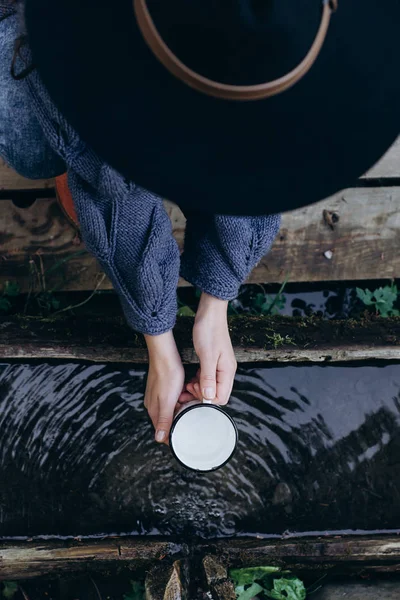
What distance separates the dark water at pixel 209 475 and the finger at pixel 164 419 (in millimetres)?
223

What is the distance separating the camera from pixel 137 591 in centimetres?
209

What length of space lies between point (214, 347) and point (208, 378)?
0.34ft

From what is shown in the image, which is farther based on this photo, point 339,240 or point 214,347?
point 339,240

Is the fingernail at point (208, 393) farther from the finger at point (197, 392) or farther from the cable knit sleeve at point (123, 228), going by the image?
the cable knit sleeve at point (123, 228)

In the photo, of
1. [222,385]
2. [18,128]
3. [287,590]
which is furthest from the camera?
[287,590]

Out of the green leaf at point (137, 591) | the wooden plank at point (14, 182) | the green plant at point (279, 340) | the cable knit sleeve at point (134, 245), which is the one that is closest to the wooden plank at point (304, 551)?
the green leaf at point (137, 591)

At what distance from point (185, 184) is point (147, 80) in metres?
0.19

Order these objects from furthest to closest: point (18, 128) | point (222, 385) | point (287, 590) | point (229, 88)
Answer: point (287, 590) → point (222, 385) → point (18, 128) → point (229, 88)

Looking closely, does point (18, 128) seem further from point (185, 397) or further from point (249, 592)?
point (249, 592)

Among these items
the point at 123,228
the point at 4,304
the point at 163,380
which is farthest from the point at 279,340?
the point at 4,304

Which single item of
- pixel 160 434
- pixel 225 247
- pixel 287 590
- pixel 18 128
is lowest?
pixel 287 590

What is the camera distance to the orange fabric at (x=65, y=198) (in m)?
2.02

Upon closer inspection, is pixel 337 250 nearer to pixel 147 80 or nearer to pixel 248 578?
pixel 248 578

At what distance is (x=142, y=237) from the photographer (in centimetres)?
165
